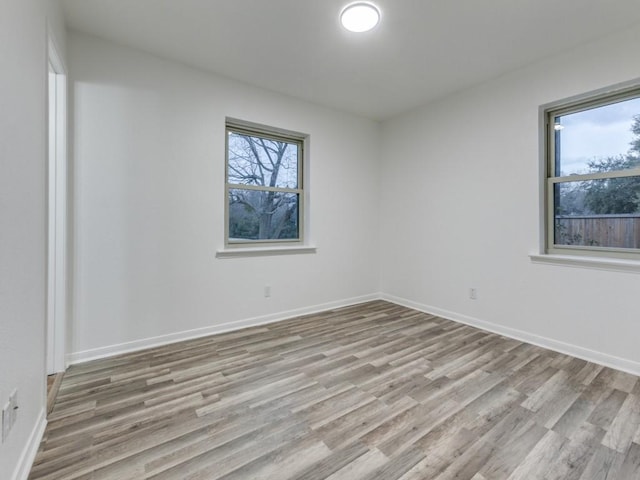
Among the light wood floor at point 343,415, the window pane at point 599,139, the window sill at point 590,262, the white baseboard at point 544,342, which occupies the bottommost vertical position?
the light wood floor at point 343,415

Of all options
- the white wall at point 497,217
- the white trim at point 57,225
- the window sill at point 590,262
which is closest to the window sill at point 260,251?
the white trim at point 57,225

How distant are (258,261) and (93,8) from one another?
2.43 meters

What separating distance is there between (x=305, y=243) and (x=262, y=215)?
25.8 inches

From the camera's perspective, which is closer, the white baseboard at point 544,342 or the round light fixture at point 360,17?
the round light fixture at point 360,17

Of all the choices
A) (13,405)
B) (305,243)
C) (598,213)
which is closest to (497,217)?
(598,213)

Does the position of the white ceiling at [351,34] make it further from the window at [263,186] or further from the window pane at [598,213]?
the window pane at [598,213]

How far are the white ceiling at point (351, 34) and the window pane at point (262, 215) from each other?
1214mm

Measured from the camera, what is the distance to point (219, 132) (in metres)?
3.13

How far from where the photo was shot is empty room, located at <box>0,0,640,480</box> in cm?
149

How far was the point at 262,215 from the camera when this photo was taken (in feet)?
11.8

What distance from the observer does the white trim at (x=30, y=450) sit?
1293 mm

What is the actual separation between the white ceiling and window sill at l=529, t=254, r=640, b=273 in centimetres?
178

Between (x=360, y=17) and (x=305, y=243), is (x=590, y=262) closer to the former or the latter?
(x=360, y=17)

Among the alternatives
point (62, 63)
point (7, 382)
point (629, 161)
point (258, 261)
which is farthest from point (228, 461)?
point (629, 161)
